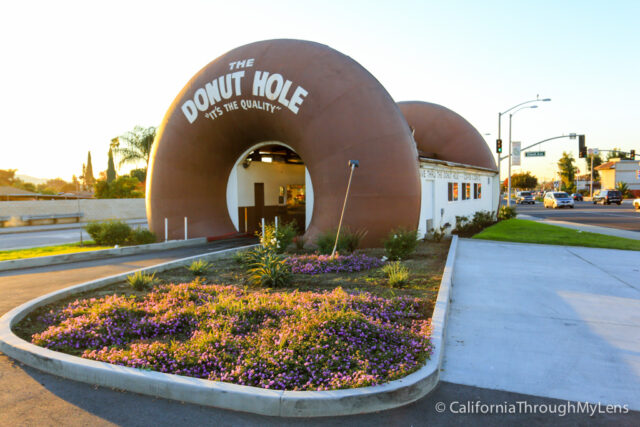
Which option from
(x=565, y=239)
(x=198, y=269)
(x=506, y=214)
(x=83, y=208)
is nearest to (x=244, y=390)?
(x=198, y=269)

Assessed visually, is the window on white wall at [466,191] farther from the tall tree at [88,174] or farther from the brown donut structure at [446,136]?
the tall tree at [88,174]

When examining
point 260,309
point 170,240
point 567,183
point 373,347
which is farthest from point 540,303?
point 567,183

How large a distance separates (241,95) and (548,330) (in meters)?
12.2

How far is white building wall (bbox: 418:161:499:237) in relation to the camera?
53.5 ft

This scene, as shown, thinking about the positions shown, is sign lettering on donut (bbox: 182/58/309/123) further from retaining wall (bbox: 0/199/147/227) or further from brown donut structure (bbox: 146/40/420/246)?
retaining wall (bbox: 0/199/147/227)

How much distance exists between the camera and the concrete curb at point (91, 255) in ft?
39.7

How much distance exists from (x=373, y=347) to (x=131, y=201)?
36003 millimetres

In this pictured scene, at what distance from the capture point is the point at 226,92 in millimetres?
15789

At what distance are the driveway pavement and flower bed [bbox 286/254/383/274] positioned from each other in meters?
2.02

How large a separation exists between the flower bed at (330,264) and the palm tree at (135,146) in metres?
→ 41.0

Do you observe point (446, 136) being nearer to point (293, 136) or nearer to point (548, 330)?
point (293, 136)

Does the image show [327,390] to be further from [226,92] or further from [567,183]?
[567,183]

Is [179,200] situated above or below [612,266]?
above

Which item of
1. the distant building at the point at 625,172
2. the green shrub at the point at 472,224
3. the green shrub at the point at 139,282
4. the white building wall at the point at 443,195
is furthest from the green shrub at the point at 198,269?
the distant building at the point at 625,172
